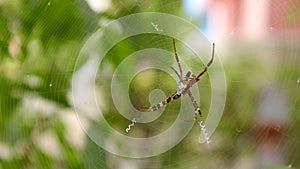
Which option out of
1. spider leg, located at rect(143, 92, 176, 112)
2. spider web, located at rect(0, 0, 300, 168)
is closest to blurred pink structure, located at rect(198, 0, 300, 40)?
spider web, located at rect(0, 0, 300, 168)

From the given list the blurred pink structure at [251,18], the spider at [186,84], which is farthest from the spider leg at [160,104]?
the blurred pink structure at [251,18]

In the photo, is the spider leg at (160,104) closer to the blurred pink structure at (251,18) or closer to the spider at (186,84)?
the spider at (186,84)

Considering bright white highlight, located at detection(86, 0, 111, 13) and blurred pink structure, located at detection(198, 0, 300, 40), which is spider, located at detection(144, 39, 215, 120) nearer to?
blurred pink structure, located at detection(198, 0, 300, 40)

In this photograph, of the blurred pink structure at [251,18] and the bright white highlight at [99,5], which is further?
the bright white highlight at [99,5]

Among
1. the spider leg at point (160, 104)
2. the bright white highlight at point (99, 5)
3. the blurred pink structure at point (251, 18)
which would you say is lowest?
the spider leg at point (160, 104)

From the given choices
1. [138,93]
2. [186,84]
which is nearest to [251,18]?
[186,84]

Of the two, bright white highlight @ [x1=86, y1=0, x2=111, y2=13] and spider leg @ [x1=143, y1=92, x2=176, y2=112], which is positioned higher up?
A: bright white highlight @ [x1=86, y1=0, x2=111, y2=13]

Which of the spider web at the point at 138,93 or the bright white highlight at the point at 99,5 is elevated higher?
the bright white highlight at the point at 99,5

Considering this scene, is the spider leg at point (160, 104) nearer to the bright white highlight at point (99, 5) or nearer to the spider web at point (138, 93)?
the spider web at point (138, 93)

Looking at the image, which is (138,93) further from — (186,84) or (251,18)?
(251,18)

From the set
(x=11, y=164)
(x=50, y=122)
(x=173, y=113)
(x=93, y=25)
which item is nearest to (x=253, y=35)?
(x=173, y=113)
